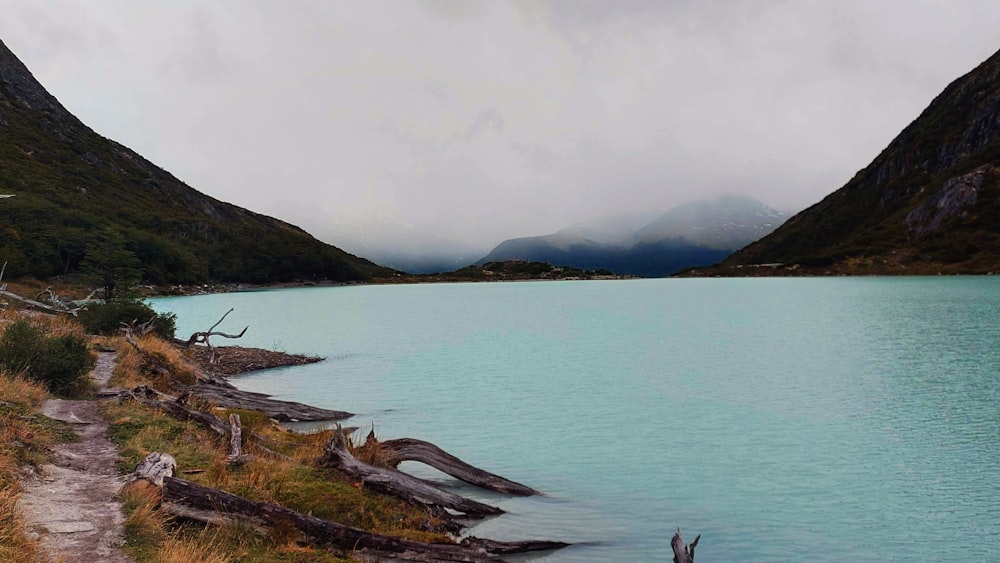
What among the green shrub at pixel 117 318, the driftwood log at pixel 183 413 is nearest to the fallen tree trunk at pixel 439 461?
the driftwood log at pixel 183 413

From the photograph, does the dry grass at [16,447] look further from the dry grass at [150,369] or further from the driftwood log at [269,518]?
the dry grass at [150,369]

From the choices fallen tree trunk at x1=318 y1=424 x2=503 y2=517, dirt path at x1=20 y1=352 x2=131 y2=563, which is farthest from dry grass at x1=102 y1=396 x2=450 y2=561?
dirt path at x1=20 y1=352 x2=131 y2=563

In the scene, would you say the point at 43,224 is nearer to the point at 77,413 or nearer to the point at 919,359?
the point at 77,413

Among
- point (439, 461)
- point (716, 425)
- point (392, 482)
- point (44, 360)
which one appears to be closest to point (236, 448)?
point (392, 482)

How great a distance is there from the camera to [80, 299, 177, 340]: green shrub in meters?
45.7

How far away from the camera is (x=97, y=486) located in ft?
42.1

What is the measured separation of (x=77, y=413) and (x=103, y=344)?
2024 centimetres

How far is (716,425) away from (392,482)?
20.3m

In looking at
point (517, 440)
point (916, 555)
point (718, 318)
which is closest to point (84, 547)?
point (916, 555)

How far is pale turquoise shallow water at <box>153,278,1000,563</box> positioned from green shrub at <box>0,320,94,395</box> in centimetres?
1322

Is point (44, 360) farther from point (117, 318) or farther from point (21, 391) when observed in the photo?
point (117, 318)

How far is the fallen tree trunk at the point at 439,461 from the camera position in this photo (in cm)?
1973

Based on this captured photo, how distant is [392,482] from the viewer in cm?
1667

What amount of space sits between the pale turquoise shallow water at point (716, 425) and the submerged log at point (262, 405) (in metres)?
2.68
